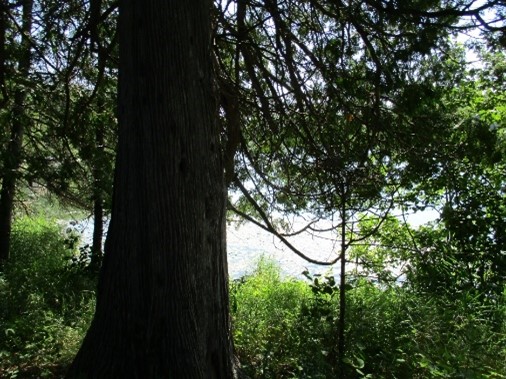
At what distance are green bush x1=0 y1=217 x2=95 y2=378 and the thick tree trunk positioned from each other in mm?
1894

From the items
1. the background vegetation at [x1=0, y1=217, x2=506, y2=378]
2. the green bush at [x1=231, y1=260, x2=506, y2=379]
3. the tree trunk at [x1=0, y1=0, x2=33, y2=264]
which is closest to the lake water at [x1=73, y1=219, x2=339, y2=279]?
the tree trunk at [x1=0, y1=0, x2=33, y2=264]

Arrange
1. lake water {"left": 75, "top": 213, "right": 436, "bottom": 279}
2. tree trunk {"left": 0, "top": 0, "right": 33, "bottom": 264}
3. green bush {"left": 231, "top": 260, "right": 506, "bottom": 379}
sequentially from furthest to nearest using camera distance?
lake water {"left": 75, "top": 213, "right": 436, "bottom": 279}, tree trunk {"left": 0, "top": 0, "right": 33, "bottom": 264}, green bush {"left": 231, "top": 260, "right": 506, "bottom": 379}

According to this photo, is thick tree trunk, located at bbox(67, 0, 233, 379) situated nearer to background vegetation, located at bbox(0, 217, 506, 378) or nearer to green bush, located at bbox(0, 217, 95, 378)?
background vegetation, located at bbox(0, 217, 506, 378)

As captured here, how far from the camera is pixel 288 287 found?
7438 mm

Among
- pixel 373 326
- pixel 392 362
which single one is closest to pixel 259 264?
pixel 373 326

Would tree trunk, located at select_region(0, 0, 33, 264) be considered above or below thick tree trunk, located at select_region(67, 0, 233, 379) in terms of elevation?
above

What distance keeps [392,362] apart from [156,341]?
2273 mm

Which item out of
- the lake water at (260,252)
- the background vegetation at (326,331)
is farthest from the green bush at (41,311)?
the lake water at (260,252)

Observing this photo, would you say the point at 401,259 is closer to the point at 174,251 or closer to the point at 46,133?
the point at 174,251

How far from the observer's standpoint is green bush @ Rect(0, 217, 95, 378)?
4852 millimetres

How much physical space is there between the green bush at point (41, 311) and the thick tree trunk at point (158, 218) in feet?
6.21

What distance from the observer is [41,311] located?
622 cm

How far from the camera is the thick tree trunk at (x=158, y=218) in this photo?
122 inches

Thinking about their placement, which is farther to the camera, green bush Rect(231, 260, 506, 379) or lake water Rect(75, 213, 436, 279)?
lake water Rect(75, 213, 436, 279)
